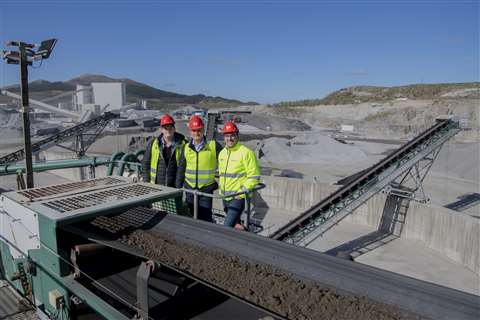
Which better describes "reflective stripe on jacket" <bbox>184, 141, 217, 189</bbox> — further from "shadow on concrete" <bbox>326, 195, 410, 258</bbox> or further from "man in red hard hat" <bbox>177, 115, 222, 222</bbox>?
"shadow on concrete" <bbox>326, 195, 410, 258</bbox>

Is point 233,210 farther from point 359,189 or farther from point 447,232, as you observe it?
point 447,232

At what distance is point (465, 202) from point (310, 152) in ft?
35.6

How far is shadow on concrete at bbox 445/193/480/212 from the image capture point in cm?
1245

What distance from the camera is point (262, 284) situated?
216cm

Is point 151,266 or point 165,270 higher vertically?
Result: point 151,266


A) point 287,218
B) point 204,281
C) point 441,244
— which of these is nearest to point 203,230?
point 204,281

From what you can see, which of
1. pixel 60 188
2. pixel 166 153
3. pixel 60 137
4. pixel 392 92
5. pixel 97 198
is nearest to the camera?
pixel 97 198

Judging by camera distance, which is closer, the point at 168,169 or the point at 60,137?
the point at 168,169

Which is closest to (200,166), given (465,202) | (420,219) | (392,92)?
(420,219)

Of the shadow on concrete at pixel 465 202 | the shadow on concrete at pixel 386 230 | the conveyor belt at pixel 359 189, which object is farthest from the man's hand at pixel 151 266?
the shadow on concrete at pixel 465 202

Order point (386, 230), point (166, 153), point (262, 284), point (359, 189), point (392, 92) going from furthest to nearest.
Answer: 1. point (392, 92)
2. point (386, 230)
3. point (359, 189)
4. point (166, 153)
5. point (262, 284)

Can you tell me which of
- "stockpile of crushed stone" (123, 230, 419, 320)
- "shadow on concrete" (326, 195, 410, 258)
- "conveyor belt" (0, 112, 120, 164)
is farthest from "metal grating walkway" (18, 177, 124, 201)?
"conveyor belt" (0, 112, 120, 164)

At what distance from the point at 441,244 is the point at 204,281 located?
8368mm

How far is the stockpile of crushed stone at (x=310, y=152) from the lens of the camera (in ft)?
71.5
